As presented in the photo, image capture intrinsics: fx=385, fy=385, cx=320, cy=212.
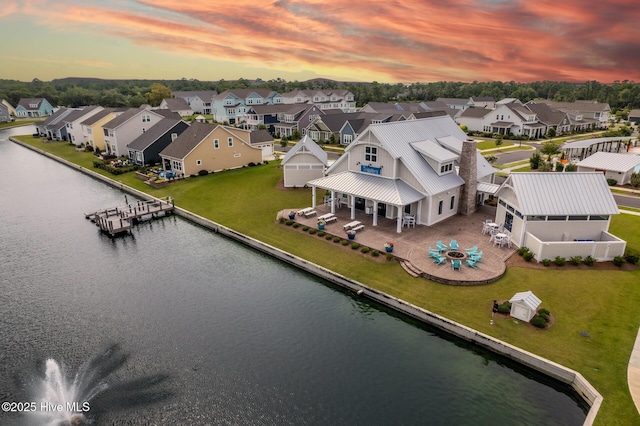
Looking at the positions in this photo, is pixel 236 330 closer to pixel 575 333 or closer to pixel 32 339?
pixel 32 339

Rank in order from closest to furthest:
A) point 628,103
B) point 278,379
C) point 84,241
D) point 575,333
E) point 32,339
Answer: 1. point 278,379
2. point 575,333
3. point 32,339
4. point 84,241
5. point 628,103

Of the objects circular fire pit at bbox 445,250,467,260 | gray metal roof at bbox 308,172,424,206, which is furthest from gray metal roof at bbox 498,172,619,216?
gray metal roof at bbox 308,172,424,206

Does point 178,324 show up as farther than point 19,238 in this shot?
No

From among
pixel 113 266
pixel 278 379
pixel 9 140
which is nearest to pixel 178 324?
pixel 278 379

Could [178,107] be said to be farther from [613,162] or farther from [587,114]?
[587,114]

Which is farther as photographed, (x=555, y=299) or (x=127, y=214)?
(x=127, y=214)

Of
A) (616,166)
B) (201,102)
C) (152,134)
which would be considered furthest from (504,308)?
(201,102)

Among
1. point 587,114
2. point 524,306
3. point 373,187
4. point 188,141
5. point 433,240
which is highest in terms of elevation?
point 587,114

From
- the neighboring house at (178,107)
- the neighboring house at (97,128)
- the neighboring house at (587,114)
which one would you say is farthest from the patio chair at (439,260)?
the neighboring house at (178,107)
